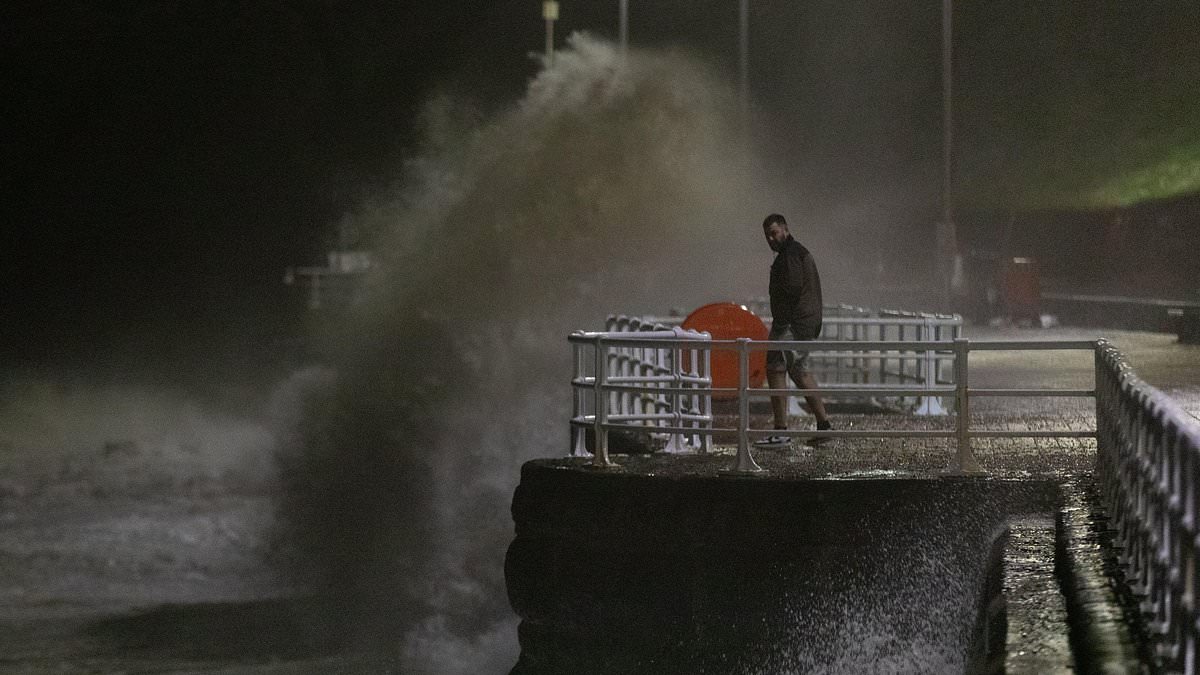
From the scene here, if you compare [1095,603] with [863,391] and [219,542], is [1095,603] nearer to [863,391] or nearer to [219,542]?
[863,391]

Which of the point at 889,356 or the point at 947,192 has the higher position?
the point at 947,192

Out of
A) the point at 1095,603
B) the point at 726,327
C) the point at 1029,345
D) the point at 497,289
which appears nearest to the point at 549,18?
the point at 497,289

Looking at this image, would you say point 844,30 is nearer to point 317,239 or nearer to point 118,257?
point 317,239

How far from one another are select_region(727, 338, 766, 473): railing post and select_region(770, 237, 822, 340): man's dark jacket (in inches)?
59.4

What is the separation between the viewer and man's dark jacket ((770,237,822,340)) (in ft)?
44.9

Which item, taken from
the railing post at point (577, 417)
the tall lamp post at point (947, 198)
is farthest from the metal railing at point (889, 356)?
the tall lamp post at point (947, 198)

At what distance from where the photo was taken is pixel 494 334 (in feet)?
165

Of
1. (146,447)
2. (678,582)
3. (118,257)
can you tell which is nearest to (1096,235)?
(146,447)

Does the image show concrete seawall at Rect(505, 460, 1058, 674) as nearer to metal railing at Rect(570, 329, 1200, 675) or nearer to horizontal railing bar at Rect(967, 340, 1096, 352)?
metal railing at Rect(570, 329, 1200, 675)

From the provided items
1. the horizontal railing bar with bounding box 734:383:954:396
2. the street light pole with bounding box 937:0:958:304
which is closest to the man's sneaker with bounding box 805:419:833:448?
the horizontal railing bar with bounding box 734:383:954:396

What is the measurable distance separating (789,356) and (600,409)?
171cm

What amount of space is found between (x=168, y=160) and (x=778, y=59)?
24.9 meters

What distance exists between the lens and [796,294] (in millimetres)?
13727

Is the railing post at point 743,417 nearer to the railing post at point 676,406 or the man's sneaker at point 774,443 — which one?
the railing post at point 676,406
